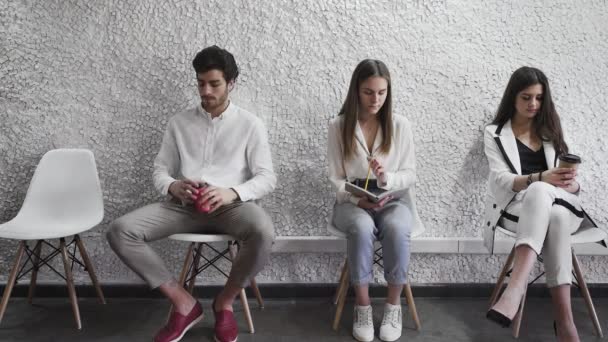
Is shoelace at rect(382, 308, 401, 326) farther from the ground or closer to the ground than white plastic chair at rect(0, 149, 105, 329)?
closer to the ground

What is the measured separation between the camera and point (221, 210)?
205cm

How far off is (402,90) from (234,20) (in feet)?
3.00

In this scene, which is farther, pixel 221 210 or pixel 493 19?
pixel 493 19

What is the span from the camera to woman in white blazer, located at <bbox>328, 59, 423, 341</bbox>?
194 centimetres

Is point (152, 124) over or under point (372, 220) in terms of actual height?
over

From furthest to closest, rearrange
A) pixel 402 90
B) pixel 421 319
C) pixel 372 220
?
pixel 402 90, pixel 421 319, pixel 372 220

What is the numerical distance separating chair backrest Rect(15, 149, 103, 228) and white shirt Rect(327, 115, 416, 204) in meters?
1.17

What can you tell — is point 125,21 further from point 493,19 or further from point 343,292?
point 493,19

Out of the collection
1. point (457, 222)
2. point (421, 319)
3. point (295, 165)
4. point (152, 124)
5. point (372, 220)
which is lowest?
point (421, 319)

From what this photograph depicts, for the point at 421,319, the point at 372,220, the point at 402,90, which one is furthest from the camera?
the point at 402,90

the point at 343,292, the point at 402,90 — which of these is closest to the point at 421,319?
the point at 343,292

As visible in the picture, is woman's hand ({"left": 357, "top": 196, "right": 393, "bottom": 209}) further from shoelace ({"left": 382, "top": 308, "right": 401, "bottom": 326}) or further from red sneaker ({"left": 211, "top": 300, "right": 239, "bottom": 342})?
red sneaker ({"left": 211, "top": 300, "right": 239, "bottom": 342})

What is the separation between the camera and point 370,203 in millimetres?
2029

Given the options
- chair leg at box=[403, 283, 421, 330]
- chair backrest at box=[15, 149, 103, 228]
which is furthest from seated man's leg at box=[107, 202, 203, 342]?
chair leg at box=[403, 283, 421, 330]
